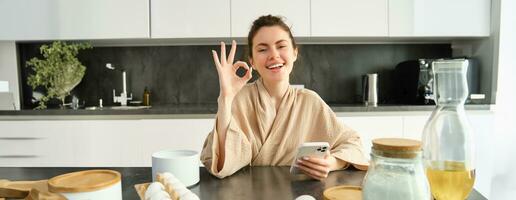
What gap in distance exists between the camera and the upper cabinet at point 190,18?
2.56 meters

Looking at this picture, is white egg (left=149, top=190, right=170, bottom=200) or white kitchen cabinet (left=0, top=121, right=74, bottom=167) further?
white kitchen cabinet (left=0, top=121, right=74, bottom=167)

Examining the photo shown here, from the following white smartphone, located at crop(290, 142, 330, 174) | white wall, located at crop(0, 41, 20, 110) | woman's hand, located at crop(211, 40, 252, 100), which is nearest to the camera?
white smartphone, located at crop(290, 142, 330, 174)

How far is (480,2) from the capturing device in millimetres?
2561

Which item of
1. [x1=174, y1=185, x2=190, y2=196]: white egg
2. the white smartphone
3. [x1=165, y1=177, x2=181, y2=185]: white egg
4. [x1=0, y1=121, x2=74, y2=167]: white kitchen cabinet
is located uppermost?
the white smartphone

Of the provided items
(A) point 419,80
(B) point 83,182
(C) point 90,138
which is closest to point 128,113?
(C) point 90,138

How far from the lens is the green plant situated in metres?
2.62

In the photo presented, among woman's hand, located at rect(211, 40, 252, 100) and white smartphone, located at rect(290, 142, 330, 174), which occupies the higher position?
woman's hand, located at rect(211, 40, 252, 100)

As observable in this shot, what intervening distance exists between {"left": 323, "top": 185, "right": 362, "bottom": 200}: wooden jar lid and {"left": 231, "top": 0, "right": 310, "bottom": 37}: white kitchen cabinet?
6.23 feet

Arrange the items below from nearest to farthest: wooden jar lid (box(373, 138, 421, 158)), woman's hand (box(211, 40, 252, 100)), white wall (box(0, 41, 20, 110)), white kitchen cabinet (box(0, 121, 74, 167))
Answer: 1. wooden jar lid (box(373, 138, 421, 158))
2. woman's hand (box(211, 40, 252, 100))
3. white kitchen cabinet (box(0, 121, 74, 167))
4. white wall (box(0, 41, 20, 110))

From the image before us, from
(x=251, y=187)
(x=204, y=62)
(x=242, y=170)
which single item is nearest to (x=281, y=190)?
(x=251, y=187)

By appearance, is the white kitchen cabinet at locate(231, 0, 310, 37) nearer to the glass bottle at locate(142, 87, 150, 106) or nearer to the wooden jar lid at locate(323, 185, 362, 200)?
the glass bottle at locate(142, 87, 150, 106)

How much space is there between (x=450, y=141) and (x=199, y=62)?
8.09 ft

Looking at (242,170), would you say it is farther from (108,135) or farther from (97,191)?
(108,135)

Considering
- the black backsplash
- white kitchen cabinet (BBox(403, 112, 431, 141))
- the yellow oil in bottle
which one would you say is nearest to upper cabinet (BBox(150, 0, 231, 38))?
the black backsplash
